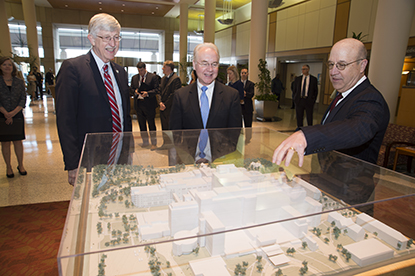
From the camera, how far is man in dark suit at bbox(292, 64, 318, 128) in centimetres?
807

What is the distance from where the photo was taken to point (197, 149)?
75.2 inches

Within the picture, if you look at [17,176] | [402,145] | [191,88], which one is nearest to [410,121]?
[402,145]

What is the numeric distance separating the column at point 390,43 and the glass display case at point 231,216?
6008mm

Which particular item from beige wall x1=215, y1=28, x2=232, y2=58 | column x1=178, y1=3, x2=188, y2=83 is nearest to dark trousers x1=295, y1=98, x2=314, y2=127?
column x1=178, y1=3, x2=188, y2=83

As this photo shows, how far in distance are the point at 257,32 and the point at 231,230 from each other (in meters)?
11.1

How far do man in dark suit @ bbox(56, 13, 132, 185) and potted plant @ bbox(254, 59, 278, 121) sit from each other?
851cm

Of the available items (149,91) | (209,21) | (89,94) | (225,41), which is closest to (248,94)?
(149,91)

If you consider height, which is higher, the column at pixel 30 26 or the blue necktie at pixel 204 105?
the column at pixel 30 26

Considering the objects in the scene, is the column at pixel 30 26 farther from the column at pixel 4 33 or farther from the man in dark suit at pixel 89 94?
the man in dark suit at pixel 89 94

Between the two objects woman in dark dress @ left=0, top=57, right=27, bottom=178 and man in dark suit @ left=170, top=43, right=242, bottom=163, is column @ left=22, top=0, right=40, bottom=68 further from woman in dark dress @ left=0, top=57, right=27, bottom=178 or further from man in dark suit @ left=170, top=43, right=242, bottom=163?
man in dark suit @ left=170, top=43, right=242, bottom=163

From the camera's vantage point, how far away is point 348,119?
4.63 feet

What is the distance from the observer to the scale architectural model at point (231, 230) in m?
0.84

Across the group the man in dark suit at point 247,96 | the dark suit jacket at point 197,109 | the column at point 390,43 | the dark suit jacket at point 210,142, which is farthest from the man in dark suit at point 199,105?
the column at point 390,43

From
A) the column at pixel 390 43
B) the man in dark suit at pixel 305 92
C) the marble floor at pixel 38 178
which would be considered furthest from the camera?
the man in dark suit at pixel 305 92
